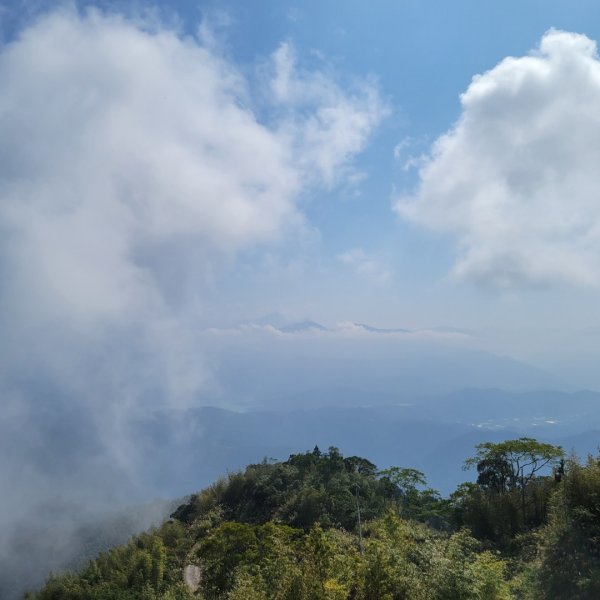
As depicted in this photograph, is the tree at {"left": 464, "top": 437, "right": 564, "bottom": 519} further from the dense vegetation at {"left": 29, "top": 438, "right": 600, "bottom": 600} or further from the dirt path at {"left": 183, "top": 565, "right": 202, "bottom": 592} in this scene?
the dirt path at {"left": 183, "top": 565, "right": 202, "bottom": 592}

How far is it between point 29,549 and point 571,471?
A: 7436 cm

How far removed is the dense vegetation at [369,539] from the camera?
10406 mm

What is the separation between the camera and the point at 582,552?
10594 mm

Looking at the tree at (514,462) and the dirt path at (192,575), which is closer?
the dirt path at (192,575)

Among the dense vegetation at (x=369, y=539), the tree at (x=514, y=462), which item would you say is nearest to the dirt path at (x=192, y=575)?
the dense vegetation at (x=369, y=539)

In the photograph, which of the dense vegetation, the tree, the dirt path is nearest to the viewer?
the dense vegetation

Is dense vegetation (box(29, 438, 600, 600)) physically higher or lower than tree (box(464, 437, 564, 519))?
lower

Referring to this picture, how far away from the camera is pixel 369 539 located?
750 inches

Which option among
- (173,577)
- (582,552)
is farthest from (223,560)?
(582,552)

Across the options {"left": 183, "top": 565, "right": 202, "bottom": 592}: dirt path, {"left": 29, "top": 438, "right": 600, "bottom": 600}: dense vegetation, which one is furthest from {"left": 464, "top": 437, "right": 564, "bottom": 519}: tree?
{"left": 183, "top": 565, "right": 202, "bottom": 592}: dirt path

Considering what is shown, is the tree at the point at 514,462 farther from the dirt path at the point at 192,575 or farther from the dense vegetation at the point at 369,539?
the dirt path at the point at 192,575

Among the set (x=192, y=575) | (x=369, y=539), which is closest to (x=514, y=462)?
(x=369, y=539)

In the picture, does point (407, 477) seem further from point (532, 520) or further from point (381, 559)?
point (381, 559)

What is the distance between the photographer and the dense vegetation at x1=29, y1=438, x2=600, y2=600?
10.4 m
